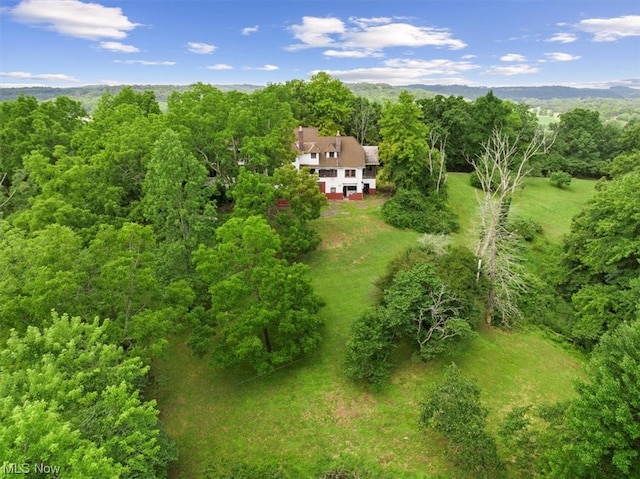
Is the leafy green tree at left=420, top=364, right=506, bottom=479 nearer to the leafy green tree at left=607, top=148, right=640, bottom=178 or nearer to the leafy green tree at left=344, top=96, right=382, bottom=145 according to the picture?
the leafy green tree at left=344, top=96, right=382, bottom=145

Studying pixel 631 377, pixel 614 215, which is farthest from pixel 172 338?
pixel 614 215

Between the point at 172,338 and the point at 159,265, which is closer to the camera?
the point at 159,265

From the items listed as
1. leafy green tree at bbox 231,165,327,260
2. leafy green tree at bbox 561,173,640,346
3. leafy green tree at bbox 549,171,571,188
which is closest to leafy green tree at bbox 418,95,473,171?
leafy green tree at bbox 549,171,571,188

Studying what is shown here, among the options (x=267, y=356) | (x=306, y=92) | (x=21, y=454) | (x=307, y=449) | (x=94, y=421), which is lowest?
(x=307, y=449)

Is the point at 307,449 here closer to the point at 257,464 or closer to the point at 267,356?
the point at 257,464

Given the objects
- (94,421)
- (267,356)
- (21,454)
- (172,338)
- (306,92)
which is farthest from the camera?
(306,92)

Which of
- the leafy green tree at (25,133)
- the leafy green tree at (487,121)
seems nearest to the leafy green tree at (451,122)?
the leafy green tree at (487,121)

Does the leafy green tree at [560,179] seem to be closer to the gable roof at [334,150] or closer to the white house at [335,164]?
the white house at [335,164]
